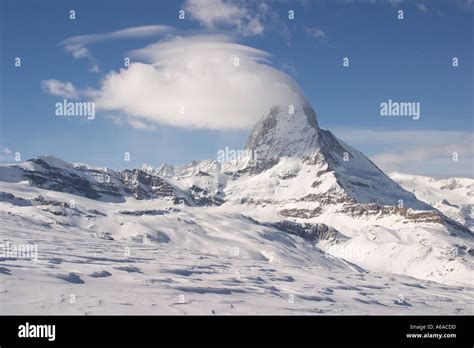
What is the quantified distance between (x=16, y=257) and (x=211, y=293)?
1670 cm

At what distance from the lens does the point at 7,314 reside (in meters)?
20.6

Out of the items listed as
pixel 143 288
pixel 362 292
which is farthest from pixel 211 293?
pixel 362 292
